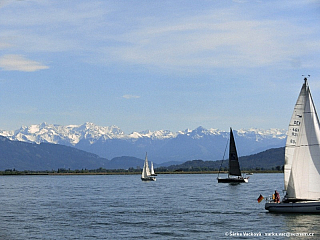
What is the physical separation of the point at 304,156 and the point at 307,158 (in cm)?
39

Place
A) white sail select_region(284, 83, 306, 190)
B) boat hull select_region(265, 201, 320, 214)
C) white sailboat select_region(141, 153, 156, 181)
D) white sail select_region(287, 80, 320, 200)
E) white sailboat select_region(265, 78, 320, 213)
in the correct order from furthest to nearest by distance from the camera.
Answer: white sailboat select_region(141, 153, 156, 181), boat hull select_region(265, 201, 320, 214), white sail select_region(287, 80, 320, 200), white sailboat select_region(265, 78, 320, 213), white sail select_region(284, 83, 306, 190)

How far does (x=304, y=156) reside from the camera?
63.1m

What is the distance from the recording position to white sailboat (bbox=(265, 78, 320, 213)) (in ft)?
205

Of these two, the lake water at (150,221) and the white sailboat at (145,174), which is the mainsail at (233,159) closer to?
the white sailboat at (145,174)

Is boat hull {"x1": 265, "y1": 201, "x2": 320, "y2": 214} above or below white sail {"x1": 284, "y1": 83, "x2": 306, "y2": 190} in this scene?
below

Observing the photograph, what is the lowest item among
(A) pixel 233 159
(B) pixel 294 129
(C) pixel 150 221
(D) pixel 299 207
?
(C) pixel 150 221

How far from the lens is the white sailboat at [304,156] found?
6238cm

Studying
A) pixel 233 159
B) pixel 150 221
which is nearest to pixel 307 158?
pixel 150 221

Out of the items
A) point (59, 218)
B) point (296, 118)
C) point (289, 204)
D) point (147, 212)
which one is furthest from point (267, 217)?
point (59, 218)

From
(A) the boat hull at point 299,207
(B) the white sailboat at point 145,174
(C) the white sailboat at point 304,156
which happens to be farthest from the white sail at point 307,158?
(B) the white sailboat at point 145,174

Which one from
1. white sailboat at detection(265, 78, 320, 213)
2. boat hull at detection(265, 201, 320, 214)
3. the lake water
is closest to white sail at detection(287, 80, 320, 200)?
white sailboat at detection(265, 78, 320, 213)

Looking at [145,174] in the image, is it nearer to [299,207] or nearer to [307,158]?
[299,207]

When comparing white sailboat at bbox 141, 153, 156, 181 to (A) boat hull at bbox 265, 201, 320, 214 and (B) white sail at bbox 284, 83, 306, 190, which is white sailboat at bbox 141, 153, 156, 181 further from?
(B) white sail at bbox 284, 83, 306, 190

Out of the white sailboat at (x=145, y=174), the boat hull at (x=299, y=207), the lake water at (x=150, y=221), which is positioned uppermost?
the white sailboat at (x=145, y=174)
